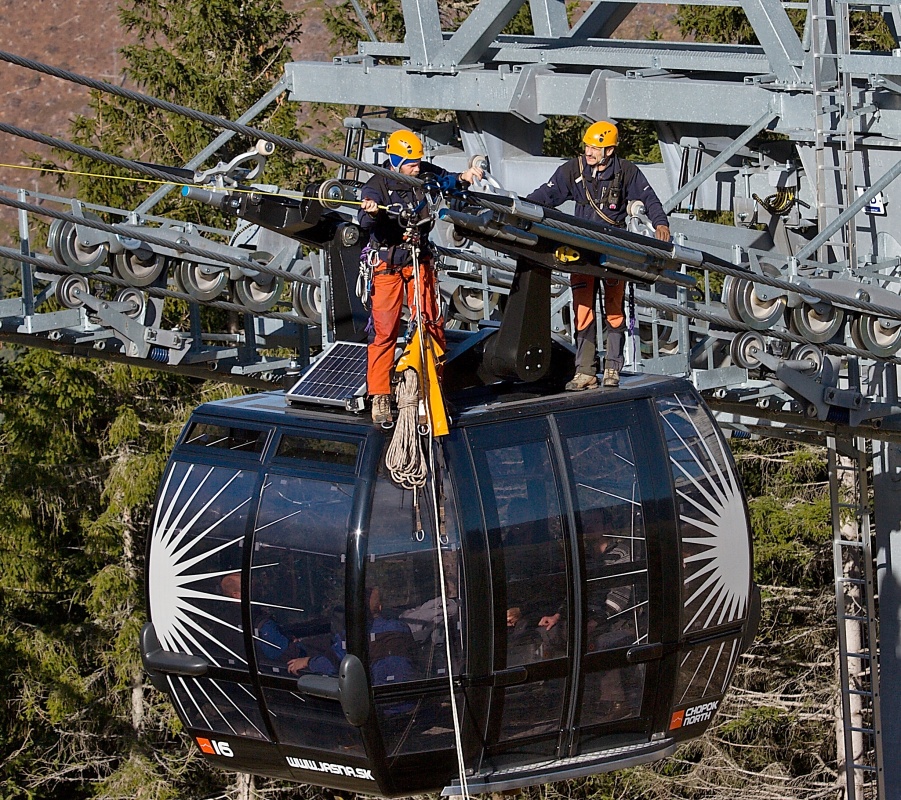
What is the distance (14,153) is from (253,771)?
51.4m

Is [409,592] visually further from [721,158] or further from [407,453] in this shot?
[721,158]

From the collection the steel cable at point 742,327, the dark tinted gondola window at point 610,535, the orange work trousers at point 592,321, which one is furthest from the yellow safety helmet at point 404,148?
the steel cable at point 742,327

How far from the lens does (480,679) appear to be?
7719 millimetres

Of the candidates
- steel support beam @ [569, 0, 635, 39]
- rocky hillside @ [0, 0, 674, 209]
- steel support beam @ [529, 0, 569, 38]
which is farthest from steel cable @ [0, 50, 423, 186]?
rocky hillside @ [0, 0, 674, 209]

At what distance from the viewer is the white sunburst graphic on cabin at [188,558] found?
7.78 meters

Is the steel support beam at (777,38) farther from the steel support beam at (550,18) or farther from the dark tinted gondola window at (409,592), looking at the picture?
the dark tinted gondola window at (409,592)

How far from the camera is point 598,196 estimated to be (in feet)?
29.0

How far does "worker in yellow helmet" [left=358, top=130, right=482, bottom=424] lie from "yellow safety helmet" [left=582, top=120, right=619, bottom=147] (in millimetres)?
1106

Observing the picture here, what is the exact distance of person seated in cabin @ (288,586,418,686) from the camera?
24.6 feet

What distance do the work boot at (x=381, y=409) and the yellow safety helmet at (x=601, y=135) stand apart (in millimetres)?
1816

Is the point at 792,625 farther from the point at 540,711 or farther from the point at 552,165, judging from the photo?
the point at 540,711

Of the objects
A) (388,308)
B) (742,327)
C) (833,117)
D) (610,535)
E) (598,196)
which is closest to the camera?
(610,535)

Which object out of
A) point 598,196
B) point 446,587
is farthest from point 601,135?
point 446,587

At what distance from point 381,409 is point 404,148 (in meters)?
1.18
